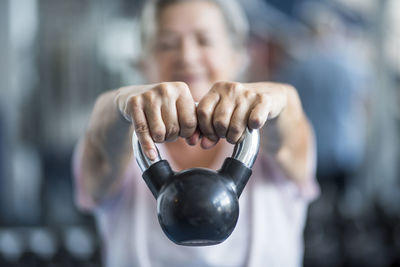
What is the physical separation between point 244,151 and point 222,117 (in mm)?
20

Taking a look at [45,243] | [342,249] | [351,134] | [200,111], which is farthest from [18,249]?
[351,134]

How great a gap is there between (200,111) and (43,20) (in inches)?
72.3

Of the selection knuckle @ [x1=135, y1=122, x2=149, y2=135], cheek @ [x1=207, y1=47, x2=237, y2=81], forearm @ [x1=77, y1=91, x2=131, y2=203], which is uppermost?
cheek @ [x1=207, y1=47, x2=237, y2=81]

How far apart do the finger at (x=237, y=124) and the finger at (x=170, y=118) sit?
27 mm

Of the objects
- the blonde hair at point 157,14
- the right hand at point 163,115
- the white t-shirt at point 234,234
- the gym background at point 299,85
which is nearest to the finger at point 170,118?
the right hand at point 163,115

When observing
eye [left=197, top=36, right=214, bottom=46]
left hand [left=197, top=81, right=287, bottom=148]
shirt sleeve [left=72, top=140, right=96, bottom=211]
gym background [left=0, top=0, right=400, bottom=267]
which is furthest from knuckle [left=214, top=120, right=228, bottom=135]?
gym background [left=0, top=0, right=400, bottom=267]

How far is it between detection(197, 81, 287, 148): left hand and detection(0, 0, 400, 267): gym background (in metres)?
1.23

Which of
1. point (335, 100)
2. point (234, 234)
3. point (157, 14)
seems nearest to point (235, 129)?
point (234, 234)

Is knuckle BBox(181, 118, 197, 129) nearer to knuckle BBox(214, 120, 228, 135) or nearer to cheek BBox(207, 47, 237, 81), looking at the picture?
knuckle BBox(214, 120, 228, 135)

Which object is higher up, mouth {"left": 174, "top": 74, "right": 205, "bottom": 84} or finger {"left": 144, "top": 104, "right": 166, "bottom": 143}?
mouth {"left": 174, "top": 74, "right": 205, "bottom": 84}

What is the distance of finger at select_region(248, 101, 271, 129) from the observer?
0.82 ft

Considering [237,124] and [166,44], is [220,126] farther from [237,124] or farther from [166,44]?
[166,44]

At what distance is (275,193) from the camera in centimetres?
58

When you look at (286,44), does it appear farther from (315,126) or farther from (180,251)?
(180,251)
